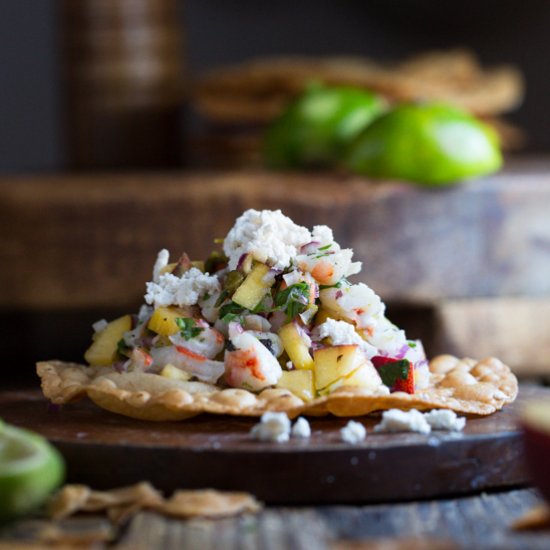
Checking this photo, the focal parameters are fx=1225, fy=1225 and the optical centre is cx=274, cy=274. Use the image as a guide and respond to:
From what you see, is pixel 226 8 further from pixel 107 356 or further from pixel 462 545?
pixel 462 545

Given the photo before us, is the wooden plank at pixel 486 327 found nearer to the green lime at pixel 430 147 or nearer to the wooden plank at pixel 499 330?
the wooden plank at pixel 499 330

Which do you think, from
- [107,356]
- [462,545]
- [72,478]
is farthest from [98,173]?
[462,545]

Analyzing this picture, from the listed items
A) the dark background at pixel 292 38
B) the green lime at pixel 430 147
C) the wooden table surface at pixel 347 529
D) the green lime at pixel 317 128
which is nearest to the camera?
the wooden table surface at pixel 347 529

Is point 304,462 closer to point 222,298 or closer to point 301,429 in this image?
point 301,429

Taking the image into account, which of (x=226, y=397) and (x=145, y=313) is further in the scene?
(x=145, y=313)

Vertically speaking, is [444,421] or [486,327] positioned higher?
[444,421]

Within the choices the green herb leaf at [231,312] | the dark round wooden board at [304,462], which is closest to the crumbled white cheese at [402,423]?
the dark round wooden board at [304,462]

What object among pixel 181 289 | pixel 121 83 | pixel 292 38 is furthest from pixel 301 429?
pixel 292 38
